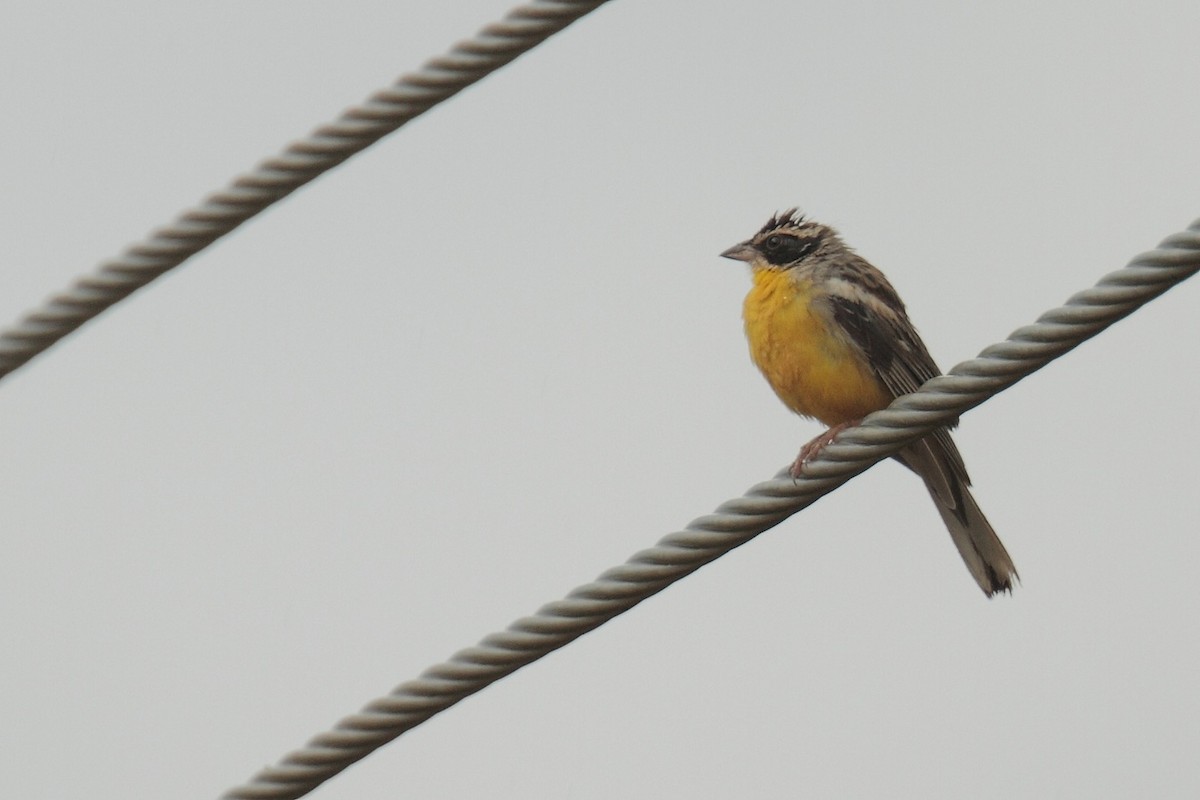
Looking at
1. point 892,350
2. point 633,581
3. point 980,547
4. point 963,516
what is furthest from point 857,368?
point 633,581

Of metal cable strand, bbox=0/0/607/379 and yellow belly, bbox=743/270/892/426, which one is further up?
metal cable strand, bbox=0/0/607/379

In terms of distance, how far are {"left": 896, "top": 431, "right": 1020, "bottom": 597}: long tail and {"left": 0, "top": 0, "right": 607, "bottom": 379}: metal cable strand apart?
2.71 meters

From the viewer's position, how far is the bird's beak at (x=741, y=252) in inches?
304

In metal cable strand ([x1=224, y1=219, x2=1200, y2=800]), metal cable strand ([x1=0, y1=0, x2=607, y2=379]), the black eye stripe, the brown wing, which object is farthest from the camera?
the black eye stripe

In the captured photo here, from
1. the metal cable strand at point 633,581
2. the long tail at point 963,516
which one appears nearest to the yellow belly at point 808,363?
the long tail at point 963,516

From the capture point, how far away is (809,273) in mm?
7188

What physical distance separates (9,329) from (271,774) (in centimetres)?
155

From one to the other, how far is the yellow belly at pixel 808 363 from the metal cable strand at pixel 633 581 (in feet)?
7.18

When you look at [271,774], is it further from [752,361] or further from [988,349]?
[752,361]

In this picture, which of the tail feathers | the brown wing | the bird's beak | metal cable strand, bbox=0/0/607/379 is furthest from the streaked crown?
metal cable strand, bbox=0/0/607/379

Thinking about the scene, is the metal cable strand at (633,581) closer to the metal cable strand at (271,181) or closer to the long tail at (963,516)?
the metal cable strand at (271,181)

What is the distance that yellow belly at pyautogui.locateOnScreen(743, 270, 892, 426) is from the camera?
6.74m

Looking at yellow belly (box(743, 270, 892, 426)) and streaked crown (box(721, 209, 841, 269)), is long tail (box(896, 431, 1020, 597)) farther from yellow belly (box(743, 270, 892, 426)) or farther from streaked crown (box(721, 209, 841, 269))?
streaked crown (box(721, 209, 841, 269))

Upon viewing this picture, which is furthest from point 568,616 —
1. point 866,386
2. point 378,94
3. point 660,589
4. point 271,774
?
point 866,386
